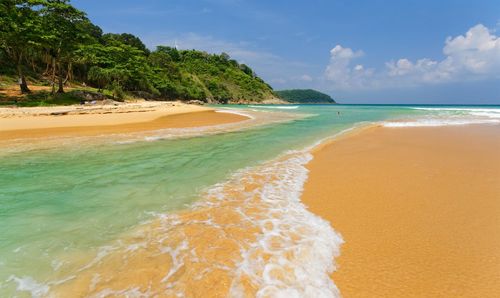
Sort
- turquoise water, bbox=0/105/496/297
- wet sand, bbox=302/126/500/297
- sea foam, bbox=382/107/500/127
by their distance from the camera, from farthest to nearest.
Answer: sea foam, bbox=382/107/500/127, turquoise water, bbox=0/105/496/297, wet sand, bbox=302/126/500/297

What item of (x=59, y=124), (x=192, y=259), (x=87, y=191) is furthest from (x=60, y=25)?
(x=192, y=259)

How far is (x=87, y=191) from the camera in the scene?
18.6ft

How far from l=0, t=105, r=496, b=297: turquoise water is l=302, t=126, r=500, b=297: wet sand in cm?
270

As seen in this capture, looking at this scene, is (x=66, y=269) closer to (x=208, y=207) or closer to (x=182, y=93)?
(x=208, y=207)

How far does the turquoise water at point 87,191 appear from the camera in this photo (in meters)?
3.50

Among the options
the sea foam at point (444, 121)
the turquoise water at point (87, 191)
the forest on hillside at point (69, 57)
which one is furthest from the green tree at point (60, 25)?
the sea foam at point (444, 121)

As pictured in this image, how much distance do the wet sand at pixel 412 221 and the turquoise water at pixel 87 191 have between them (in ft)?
8.87

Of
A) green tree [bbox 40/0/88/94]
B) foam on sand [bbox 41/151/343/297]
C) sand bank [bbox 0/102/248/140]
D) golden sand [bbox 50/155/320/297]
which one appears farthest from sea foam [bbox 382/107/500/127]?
green tree [bbox 40/0/88/94]

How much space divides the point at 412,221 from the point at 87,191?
5983 millimetres

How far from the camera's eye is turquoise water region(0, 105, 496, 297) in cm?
350

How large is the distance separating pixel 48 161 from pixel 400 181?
960 cm

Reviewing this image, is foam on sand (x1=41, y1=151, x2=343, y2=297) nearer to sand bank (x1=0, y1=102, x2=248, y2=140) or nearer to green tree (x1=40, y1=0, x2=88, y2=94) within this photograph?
sand bank (x1=0, y1=102, x2=248, y2=140)

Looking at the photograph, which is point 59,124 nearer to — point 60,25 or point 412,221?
point 60,25

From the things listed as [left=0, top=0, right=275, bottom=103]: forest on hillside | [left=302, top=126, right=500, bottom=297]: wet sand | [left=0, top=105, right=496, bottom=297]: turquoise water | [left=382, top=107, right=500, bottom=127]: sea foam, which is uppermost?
[left=0, top=0, right=275, bottom=103]: forest on hillside
